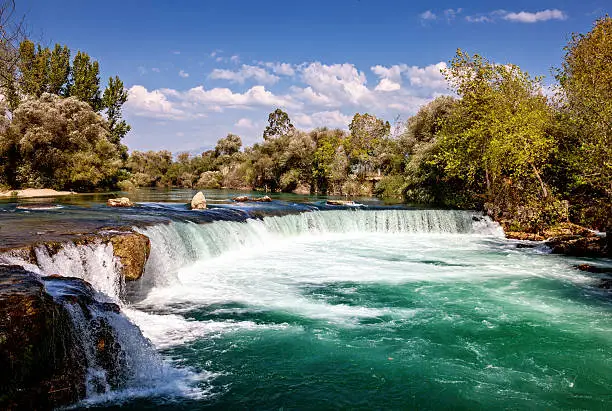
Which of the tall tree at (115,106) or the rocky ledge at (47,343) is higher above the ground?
the tall tree at (115,106)

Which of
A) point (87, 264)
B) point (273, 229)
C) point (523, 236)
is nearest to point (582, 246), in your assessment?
point (523, 236)

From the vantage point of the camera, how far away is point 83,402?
16.7 feet

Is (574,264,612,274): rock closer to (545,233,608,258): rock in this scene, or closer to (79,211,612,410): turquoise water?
(79,211,612,410): turquoise water

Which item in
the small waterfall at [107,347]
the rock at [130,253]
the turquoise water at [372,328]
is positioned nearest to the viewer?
the small waterfall at [107,347]

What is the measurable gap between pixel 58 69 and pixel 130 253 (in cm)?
4538

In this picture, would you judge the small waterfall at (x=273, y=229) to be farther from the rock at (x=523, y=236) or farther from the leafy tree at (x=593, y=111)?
the leafy tree at (x=593, y=111)

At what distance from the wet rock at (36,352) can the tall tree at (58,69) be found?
1920 inches

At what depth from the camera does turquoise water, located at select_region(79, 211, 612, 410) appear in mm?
5992

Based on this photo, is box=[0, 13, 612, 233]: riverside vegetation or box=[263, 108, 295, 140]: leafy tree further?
box=[263, 108, 295, 140]: leafy tree

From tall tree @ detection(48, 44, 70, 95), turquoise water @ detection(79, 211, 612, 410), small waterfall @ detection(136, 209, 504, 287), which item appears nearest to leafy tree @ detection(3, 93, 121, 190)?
tall tree @ detection(48, 44, 70, 95)

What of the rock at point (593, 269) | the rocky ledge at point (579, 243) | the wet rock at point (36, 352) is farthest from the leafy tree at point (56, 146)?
the rock at point (593, 269)

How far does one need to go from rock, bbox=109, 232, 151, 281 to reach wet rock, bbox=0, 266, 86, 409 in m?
4.48

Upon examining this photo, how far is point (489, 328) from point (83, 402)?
7544mm

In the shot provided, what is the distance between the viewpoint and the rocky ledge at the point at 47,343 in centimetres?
439
